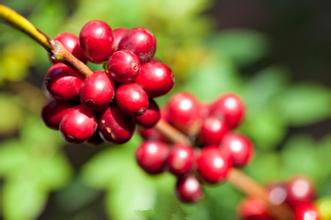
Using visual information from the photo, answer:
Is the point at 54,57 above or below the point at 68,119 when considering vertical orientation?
above

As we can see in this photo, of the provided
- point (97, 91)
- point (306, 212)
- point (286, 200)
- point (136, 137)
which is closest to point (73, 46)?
point (97, 91)

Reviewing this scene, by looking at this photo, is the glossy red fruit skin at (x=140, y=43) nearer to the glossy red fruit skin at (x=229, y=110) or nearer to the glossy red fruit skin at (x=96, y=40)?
the glossy red fruit skin at (x=96, y=40)

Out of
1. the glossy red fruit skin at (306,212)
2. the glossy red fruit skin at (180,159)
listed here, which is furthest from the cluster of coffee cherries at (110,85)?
the glossy red fruit skin at (306,212)

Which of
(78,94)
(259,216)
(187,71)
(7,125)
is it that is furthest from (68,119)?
(7,125)

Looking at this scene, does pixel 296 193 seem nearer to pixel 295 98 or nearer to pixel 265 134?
pixel 265 134

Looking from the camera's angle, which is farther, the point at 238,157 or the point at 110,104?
the point at 238,157

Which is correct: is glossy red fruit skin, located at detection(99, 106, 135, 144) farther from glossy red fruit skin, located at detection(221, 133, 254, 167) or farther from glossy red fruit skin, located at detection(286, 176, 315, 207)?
glossy red fruit skin, located at detection(286, 176, 315, 207)
